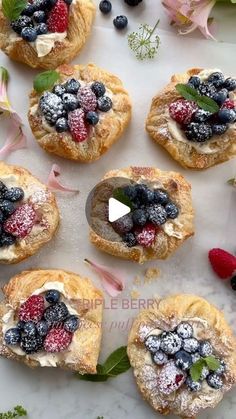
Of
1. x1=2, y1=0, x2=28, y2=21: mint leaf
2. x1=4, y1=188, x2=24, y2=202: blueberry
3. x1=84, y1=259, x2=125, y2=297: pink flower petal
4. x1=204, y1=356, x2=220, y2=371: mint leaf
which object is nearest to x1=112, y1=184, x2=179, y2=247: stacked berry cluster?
x1=84, y1=259, x2=125, y2=297: pink flower petal

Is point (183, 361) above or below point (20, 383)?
above

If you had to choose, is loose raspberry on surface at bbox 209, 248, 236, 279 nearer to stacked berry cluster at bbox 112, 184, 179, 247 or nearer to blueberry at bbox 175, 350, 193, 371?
stacked berry cluster at bbox 112, 184, 179, 247

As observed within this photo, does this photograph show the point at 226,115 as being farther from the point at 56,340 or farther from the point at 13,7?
the point at 56,340

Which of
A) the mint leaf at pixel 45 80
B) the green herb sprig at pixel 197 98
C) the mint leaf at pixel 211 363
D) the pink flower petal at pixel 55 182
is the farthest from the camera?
the pink flower petal at pixel 55 182

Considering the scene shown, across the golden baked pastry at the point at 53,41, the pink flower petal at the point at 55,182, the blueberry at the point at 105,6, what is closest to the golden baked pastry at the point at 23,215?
the pink flower petal at the point at 55,182

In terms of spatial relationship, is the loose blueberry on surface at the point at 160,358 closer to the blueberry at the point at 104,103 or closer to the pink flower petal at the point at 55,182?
the pink flower petal at the point at 55,182

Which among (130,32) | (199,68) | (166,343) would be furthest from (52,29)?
(166,343)

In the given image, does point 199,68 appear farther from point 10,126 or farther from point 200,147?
point 10,126
